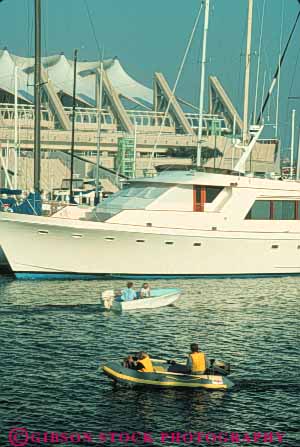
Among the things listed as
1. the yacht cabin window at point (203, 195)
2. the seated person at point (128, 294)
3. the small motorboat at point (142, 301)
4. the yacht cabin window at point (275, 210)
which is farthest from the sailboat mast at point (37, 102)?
the yacht cabin window at point (275, 210)

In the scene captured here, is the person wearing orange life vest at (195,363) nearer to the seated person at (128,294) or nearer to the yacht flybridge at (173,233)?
the seated person at (128,294)

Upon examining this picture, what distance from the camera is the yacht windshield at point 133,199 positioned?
148ft

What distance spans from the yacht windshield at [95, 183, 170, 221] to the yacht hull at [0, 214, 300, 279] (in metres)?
1.83

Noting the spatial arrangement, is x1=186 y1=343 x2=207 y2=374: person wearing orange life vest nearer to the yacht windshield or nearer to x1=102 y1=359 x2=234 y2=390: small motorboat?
x1=102 y1=359 x2=234 y2=390: small motorboat

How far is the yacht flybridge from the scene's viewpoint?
43.6 metres

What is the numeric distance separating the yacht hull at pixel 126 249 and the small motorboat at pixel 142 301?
5835mm

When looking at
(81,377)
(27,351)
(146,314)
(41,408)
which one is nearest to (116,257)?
(146,314)

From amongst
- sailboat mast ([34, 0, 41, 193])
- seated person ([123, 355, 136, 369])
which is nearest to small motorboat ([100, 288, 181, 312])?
sailboat mast ([34, 0, 41, 193])

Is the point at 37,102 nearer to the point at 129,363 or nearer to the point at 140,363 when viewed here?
the point at 129,363

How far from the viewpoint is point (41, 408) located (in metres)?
23.5

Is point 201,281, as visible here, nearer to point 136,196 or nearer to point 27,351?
point 136,196

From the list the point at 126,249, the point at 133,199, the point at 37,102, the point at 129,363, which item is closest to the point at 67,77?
the point at 37,102

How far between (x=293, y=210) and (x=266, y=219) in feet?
6.12

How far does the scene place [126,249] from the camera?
44.4 meters
